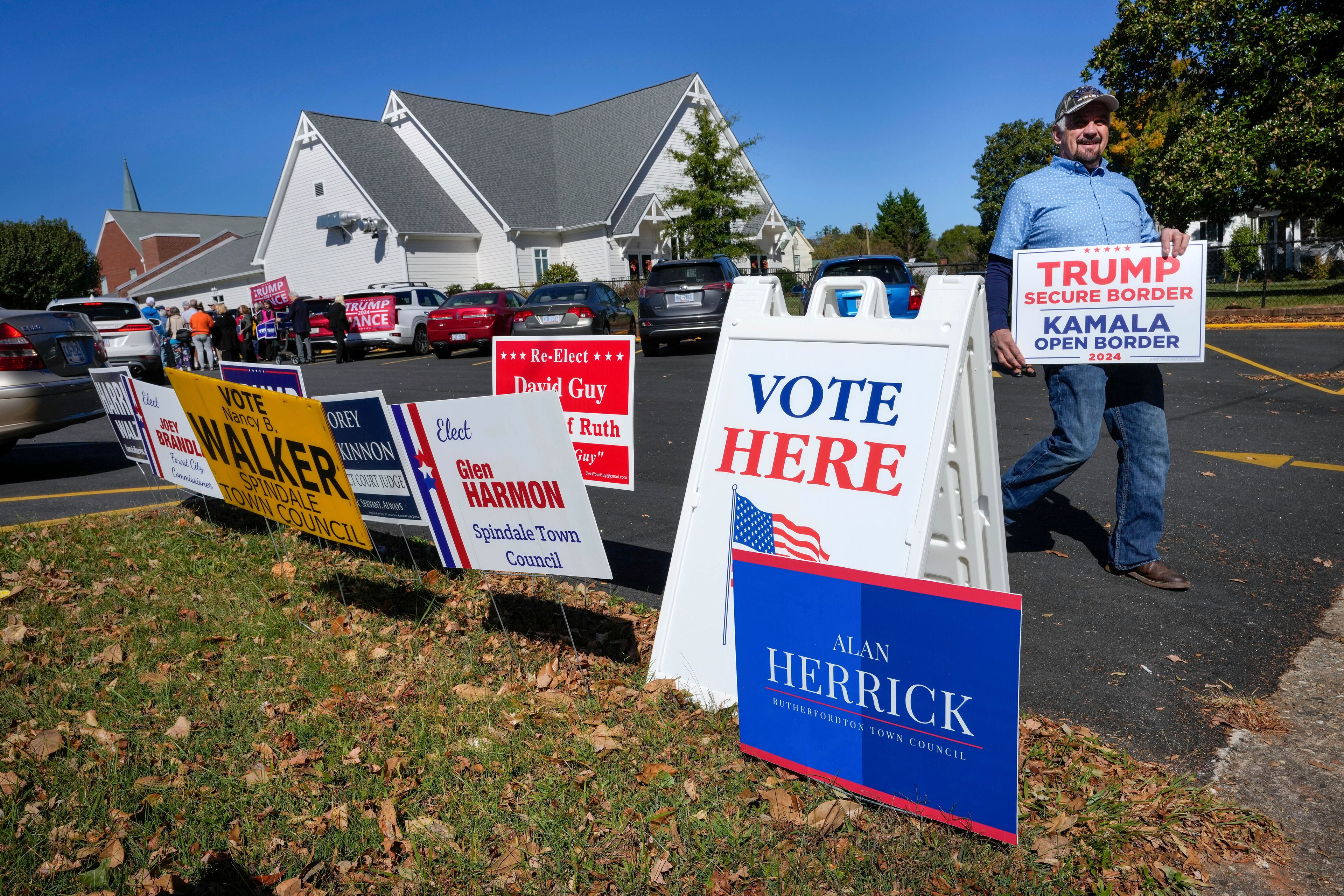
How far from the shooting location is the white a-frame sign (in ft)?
9.22

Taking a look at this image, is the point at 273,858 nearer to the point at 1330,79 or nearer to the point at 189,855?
the point at 189,855

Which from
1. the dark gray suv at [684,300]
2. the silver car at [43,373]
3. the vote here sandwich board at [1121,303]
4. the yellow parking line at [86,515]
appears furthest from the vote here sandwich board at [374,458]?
the dark gray suv at [684,300]

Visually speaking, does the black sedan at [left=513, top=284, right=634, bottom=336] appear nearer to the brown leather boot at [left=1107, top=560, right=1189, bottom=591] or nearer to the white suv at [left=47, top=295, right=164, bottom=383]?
the white suv at [left=47, top=295, right=164, bottom=383]

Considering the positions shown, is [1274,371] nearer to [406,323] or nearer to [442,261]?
[406,323]

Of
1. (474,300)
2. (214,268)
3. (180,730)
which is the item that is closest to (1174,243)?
(180,730)

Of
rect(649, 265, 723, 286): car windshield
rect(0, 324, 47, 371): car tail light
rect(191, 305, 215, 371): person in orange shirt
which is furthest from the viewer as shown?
rect(191, 305, 215, 371): person in orange shirt

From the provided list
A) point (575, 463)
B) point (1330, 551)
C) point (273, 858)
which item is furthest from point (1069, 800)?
point (1330, 551)

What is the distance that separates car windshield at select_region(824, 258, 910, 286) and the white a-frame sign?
12118 mm

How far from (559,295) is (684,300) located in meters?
3.62

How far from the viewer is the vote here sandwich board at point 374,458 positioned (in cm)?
409

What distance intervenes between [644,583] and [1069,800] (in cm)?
265

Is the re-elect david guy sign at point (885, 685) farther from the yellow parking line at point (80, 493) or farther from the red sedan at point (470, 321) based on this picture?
the red sedan at point (470, 321)

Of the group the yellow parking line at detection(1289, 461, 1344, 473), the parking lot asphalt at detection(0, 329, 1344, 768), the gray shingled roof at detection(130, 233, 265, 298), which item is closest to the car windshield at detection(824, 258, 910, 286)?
the parking lot asphalt at detection(0, 329, 1344, 768)

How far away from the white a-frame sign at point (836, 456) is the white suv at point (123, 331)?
54.3ft
